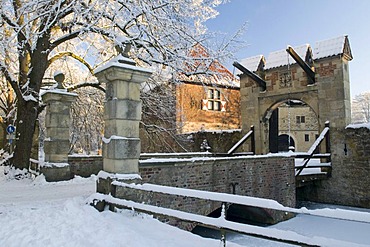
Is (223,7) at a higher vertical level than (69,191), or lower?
higher

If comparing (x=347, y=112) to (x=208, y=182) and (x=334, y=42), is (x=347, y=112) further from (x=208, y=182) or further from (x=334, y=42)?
(x=208, y=182)

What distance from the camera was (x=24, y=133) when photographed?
358 inches

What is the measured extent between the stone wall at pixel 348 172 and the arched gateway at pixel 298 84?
2.11 ft

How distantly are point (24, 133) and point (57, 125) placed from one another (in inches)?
52.4

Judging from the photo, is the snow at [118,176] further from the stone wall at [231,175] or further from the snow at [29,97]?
the snow at [29,97]

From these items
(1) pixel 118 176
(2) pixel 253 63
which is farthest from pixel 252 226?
(2) pixel 253 63

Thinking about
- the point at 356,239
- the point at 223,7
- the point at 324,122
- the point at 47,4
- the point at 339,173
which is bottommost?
the point at 356,239

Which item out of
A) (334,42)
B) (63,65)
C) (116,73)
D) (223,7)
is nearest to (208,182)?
(116,73)

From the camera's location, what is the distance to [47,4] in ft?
26.3

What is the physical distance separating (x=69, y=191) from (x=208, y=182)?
3.33m

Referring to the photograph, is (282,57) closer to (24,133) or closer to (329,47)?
(329,47)

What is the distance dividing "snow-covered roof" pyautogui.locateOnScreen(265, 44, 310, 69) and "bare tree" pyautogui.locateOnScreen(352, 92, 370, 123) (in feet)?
156

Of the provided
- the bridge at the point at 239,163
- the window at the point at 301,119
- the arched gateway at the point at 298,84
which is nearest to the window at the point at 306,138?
the window at the point at 301,119

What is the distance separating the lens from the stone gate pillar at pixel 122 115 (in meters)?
5.36
